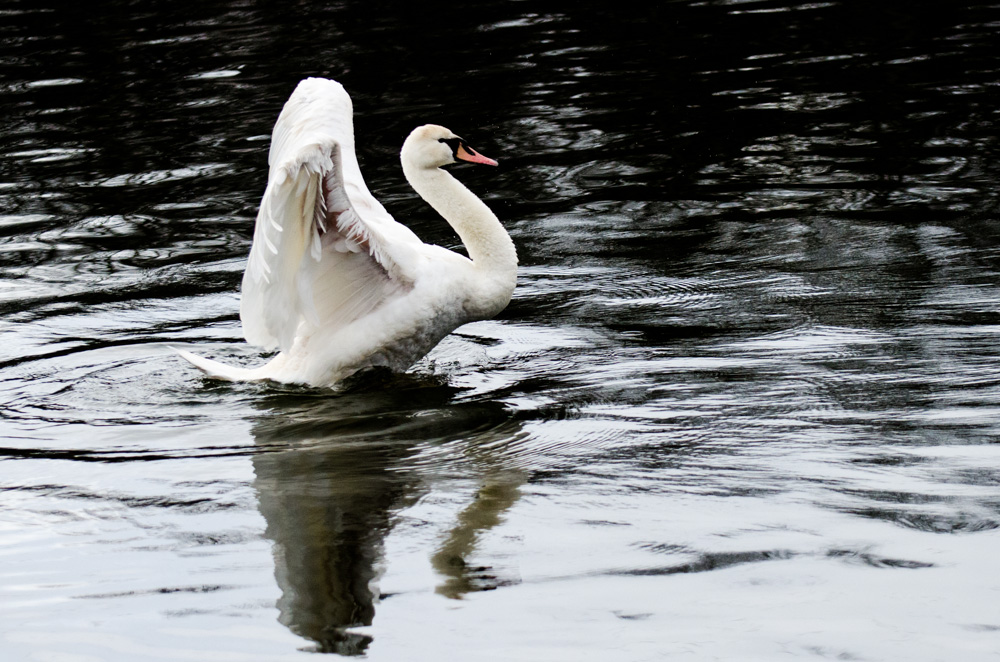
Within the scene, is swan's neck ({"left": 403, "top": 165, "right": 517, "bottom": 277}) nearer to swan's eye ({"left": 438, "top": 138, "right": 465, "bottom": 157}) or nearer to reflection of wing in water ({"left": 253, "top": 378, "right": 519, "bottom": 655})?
swan's eye ({"left": 438, "top": 138, "right": 465, "bottom": 157})

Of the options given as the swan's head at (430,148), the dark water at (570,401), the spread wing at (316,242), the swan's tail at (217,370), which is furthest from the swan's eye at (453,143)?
the swan's tail at (217,370)

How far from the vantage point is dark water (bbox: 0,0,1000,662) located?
3.90m

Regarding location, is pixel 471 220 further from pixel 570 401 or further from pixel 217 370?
pixel 217 370

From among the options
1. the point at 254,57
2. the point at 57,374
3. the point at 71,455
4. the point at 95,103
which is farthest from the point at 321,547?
the point at 254,57

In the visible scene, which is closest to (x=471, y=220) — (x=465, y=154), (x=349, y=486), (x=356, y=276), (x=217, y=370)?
(x=465, y=154)

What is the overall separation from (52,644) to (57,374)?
303 centimetres

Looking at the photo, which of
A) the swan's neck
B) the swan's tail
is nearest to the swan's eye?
the swan's neck

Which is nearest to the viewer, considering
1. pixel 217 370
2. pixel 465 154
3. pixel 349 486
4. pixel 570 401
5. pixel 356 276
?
pixel 349 486

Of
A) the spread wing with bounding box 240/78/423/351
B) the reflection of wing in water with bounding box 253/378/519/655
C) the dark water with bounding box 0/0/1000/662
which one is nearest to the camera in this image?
the dark water with bounding box 0/0/1000/662

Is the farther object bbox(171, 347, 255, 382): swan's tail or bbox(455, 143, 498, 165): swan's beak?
bbox(455, 143, 498, 165): swan's beak

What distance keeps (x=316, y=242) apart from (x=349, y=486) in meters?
1.16

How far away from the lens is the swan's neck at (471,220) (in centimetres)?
639

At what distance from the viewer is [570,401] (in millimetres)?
5848

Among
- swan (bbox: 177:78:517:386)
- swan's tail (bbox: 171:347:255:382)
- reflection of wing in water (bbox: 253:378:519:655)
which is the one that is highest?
swan (bbox: 177:78:517:386)
